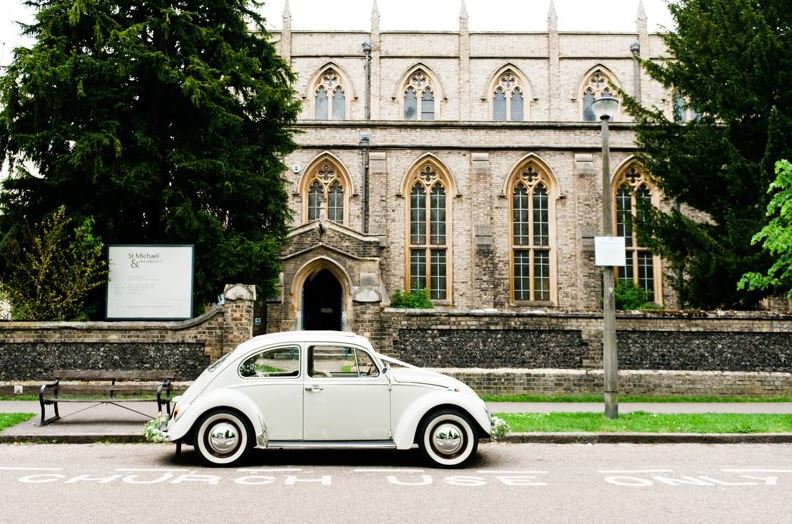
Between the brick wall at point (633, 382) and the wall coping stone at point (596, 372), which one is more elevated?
the wall coping stone at point (596, 372)

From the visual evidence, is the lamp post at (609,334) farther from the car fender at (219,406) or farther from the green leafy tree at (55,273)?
the green leafy tree at (55,273)

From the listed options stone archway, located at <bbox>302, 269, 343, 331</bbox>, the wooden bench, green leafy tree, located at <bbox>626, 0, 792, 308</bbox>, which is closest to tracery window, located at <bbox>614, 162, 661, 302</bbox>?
green leafy tree, located at <bbox>626, 0, 792, 308</bbox>

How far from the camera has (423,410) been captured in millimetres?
7496

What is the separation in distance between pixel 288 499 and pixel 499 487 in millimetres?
2077

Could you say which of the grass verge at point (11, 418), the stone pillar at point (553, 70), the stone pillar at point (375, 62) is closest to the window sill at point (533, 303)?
the stone pillar at point (553, 70)

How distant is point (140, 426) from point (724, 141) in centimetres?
1531

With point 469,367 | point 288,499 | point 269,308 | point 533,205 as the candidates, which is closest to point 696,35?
point 533,205

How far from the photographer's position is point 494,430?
7.91 metres

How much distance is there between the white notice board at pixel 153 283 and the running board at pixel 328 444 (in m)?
7.76

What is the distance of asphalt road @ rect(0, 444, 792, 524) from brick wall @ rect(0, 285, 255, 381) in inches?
199

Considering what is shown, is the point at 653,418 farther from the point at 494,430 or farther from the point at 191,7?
the point at 191,7

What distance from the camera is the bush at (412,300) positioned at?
23.8 meters

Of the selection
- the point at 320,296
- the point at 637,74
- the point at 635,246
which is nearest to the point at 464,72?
the point at 637,74

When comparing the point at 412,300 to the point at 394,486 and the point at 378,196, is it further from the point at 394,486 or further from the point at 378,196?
the point at 394,486
